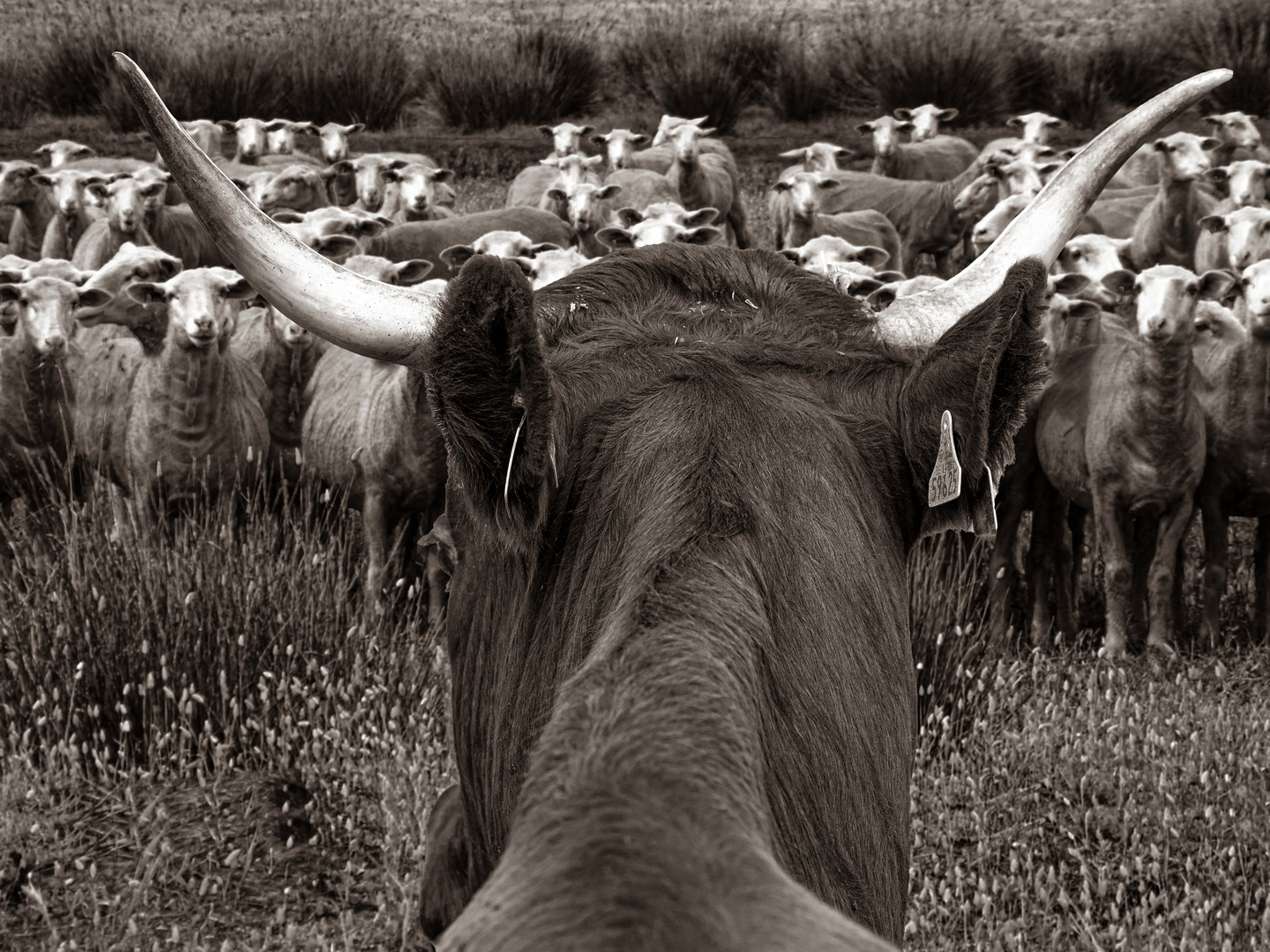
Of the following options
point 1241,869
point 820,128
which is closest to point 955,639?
point 1241,869

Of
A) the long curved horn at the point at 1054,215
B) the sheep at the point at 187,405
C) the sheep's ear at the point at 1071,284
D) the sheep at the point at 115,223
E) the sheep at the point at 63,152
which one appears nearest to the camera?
the long curved horn at the point at 1054,215

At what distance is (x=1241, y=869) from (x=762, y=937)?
5.25 metres

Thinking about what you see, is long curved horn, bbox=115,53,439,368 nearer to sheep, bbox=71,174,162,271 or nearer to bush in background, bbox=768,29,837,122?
sheep, bbox=71,174,162,271

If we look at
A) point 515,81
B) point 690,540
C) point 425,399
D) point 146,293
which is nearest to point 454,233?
point 146,293

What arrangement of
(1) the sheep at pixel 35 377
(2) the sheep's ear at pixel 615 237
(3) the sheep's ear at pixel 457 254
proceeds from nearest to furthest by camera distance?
(1) the sheep at pixel 35 377 < (3) the sheep's ear at pixel 457 254 < (2) the sheep's ear at pixel 615 237

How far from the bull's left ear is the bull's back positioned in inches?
490

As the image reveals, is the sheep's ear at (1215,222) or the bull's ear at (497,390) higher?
the bull's ear at (497,390)

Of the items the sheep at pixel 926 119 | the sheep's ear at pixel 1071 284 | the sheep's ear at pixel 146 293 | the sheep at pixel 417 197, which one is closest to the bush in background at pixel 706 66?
the sheep at pixel 926 119

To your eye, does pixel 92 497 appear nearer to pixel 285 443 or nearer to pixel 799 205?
pixel 285 443

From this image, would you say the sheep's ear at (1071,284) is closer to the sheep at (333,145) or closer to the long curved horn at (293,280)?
the long curved horn at (293,280)

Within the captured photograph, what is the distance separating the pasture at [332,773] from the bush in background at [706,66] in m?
20.5

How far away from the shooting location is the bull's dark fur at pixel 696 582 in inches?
48.4

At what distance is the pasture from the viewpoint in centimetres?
532

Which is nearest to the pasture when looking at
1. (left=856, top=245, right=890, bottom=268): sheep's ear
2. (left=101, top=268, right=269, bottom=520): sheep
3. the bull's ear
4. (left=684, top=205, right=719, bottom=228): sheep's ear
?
(left=101, top=268, right=269, bottom=520): sheep
